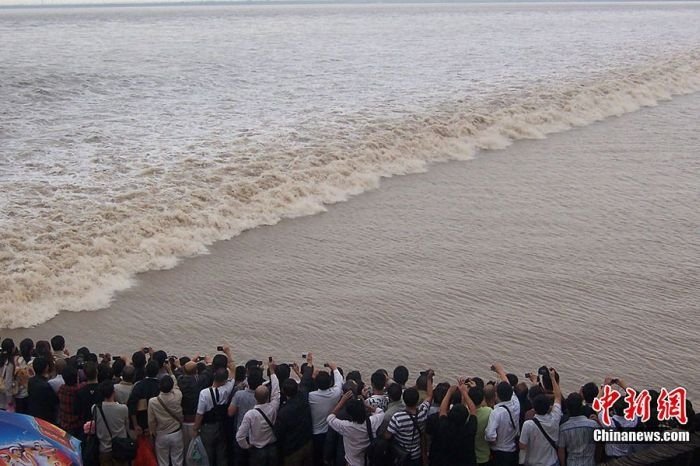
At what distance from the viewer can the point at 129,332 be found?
11.3 m

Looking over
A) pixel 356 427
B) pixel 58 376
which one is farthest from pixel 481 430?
pixel 58 376

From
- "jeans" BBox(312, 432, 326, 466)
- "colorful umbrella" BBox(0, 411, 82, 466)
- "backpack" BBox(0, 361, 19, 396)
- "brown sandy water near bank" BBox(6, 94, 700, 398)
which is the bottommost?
"brown sandy water near bank" BBox(6, 94, 700, 398)

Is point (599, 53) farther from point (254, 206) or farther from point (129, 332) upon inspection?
point (129, 332)

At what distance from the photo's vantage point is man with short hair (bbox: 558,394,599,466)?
252 inches

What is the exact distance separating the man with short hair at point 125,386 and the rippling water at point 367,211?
3841 millimetres

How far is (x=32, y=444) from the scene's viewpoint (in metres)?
5.87

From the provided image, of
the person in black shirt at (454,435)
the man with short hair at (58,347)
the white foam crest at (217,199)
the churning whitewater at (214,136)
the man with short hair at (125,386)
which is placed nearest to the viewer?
the person in black shirt at (454,435)

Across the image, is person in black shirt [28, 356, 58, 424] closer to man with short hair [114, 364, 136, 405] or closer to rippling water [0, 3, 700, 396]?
man with short hair [114, 364, 136, 405]

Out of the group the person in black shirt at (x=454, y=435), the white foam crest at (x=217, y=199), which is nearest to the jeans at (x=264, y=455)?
the person in black shirt at (x=454, y=435)

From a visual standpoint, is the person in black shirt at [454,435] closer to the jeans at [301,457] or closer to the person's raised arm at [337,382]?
the person's raised arm at [337,382]

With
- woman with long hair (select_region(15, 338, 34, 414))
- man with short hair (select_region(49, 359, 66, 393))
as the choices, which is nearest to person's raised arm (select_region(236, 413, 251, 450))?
man with short hair (select_region(49, 359, 66, 393))

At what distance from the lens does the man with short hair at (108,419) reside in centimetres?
664

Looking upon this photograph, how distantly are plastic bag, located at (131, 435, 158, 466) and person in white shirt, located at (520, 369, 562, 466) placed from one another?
298cm

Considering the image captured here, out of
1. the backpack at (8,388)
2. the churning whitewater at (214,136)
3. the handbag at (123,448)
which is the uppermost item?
the backpack at (8,388)
